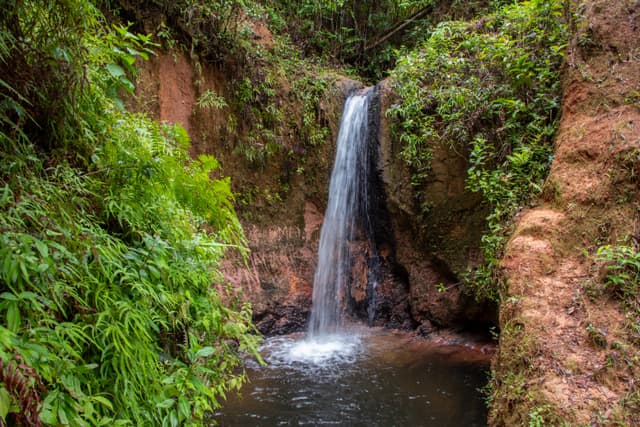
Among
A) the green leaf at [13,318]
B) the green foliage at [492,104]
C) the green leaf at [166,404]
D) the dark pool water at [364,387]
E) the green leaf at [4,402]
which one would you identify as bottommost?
the dark pool water at [364,387]

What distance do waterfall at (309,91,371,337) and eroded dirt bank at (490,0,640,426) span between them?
406 cm

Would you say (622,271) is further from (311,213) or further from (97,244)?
(311,213)

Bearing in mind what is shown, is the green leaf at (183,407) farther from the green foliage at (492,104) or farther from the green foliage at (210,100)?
the green foliage at (210,100)

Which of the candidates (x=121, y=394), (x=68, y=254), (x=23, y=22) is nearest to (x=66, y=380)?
(x=121, y=394)

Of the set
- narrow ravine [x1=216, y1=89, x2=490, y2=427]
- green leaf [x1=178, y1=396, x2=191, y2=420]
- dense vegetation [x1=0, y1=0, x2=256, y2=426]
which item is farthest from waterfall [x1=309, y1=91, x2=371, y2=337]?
green leaf [x1=178, y1=396, x2=191, y2=420]

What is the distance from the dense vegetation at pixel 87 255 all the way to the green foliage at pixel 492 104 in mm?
3416

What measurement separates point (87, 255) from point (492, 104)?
528cm

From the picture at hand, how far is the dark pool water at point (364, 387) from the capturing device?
14.2ft

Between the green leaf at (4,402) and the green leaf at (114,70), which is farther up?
the green leaf at (114,70)

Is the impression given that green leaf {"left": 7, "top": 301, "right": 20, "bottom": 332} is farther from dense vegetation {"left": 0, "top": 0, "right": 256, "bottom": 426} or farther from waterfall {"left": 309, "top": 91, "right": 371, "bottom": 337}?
waterfall {"left": 309, "top": 91, "right": 371, "bottom": 337}

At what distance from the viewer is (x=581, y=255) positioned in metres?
3.39

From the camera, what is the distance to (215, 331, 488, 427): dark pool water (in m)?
4.33

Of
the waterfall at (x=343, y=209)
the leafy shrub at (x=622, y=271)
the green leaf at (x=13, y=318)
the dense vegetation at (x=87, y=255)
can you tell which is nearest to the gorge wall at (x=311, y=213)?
the waterfall at (x=343, y=209)

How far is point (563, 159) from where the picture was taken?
3.97m
